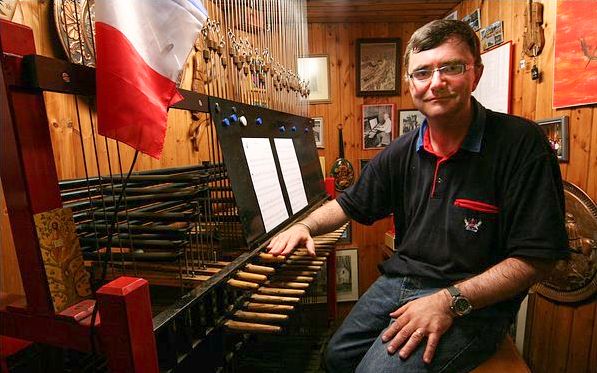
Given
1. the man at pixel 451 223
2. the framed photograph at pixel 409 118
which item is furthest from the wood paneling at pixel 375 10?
the man at pixel 451 223

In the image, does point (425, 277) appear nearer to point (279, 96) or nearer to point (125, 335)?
point (125, 335)

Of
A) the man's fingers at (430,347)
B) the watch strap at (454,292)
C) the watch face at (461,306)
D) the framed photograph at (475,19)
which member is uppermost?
the framed photograph at (475,19)

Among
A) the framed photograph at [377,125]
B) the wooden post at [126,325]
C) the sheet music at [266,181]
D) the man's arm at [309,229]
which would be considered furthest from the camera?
the framed photograph at [377,125]

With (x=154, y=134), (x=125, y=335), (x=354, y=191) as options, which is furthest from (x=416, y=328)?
(x=154, y=134)

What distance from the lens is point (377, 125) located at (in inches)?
145

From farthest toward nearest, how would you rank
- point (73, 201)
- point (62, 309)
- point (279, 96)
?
1. point (279, 96)
2. point (73, 201)
3. point (62, 309)

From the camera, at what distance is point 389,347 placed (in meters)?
1.08

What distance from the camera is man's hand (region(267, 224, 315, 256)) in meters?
1.26

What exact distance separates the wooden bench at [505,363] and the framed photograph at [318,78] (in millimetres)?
2894

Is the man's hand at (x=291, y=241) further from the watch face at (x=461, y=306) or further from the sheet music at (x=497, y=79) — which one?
the sheet music at (x=497, y=79)

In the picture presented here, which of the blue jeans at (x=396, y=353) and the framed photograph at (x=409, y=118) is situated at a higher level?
the framed photograph at (x=409, y=118)

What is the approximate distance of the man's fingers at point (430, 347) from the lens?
1014 mm

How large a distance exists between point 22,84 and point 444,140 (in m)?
1.28

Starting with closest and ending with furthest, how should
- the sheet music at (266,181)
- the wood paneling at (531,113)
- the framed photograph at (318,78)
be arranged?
the sheet music at (266,181) → the wood paneling at (531,113) → the framed photograph at (318,78)
